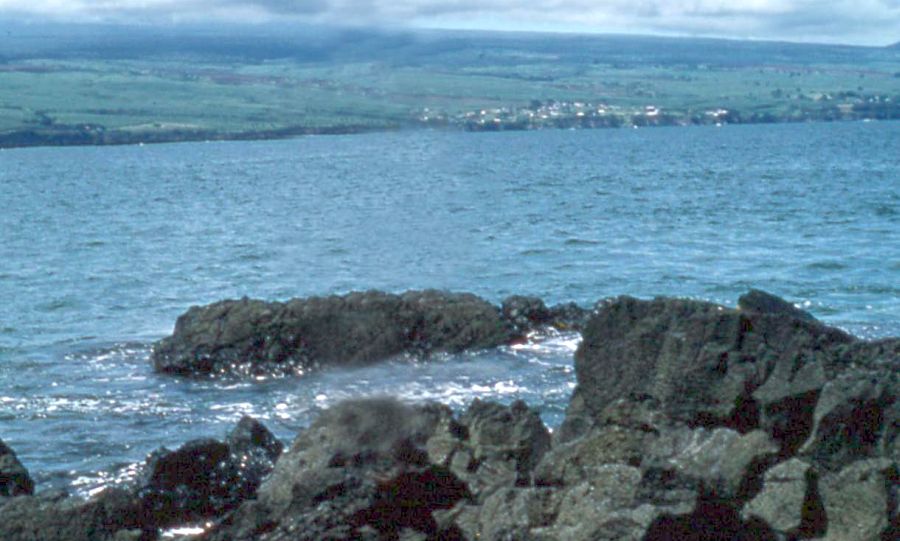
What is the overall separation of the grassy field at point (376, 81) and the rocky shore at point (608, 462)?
190 inches

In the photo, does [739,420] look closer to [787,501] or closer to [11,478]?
[787,501]

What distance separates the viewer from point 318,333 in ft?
Answer: 73.9

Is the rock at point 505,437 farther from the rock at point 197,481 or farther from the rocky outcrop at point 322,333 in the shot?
the rocky outcrop at point 322,333

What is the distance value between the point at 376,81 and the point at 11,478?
7.67 m

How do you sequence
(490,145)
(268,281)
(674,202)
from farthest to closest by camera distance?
(490,145) → (674,202) → (268,281)

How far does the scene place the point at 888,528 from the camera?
35.0 ft

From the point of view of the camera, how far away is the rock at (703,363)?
13.5m

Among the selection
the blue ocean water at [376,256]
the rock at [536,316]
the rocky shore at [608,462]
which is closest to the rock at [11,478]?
the rocky shore at [608,462]

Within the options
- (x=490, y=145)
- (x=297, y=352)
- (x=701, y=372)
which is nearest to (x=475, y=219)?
(x=297, y=352)

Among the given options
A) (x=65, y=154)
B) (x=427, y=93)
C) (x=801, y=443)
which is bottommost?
(x=65, y=154)

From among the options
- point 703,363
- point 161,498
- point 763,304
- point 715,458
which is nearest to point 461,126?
point 763,304

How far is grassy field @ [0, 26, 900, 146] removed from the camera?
2008 cm

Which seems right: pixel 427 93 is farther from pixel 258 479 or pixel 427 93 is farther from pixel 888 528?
pixel 888 528

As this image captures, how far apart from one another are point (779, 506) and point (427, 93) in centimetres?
1144
